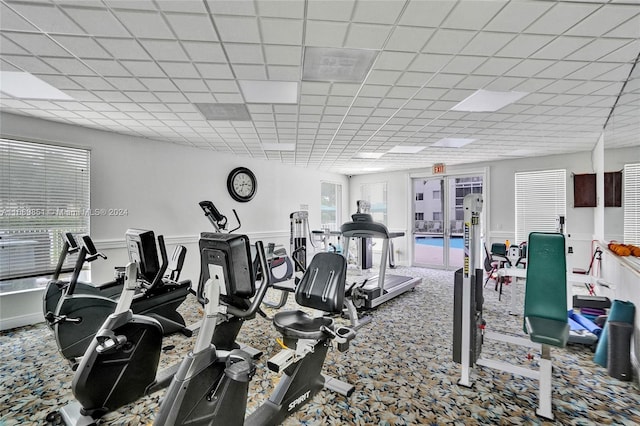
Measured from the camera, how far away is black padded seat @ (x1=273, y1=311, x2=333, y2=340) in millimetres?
2072

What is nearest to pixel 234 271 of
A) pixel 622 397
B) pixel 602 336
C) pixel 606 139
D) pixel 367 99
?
pixel 367 99

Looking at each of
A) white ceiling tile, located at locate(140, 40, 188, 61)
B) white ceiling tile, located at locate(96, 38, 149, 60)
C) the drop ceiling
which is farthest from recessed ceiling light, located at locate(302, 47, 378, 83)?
white ceiling tile, located at locate(96, 38, 149, 60)

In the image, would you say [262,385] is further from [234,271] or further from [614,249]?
[614,249]

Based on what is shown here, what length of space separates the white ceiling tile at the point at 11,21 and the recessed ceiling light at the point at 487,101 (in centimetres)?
380

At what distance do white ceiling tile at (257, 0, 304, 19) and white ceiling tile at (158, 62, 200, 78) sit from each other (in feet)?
3.26

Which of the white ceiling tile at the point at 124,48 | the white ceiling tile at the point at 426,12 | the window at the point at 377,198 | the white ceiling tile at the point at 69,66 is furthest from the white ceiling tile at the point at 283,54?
the window at the point at 377,198

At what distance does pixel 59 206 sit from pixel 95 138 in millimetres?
1105

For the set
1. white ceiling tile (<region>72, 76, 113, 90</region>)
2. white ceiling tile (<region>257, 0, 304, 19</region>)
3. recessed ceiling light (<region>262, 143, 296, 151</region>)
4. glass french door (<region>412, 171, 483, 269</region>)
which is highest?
white ceiling tile (<region>257, 0, 304, 19</region>)

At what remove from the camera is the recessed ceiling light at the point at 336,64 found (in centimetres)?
226

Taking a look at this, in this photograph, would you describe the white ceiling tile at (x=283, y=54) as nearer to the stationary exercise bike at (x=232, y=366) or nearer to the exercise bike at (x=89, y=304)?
the stationary exercise bike at (x=232, y=366)

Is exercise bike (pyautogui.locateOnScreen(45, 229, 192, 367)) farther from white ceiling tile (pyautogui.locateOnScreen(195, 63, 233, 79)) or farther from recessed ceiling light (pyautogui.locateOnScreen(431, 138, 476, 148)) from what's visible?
recessed ceiling light (pyautogui.locateOnScreen(431, 138, 476, 148))

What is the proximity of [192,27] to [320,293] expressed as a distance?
2297 millimetres

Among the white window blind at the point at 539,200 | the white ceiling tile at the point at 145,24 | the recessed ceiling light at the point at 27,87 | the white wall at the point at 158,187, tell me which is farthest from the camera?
the white window blind at the point at 539,200

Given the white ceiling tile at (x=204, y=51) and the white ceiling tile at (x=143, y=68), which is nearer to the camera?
the white ceiling tile at (x=204, y=51)
